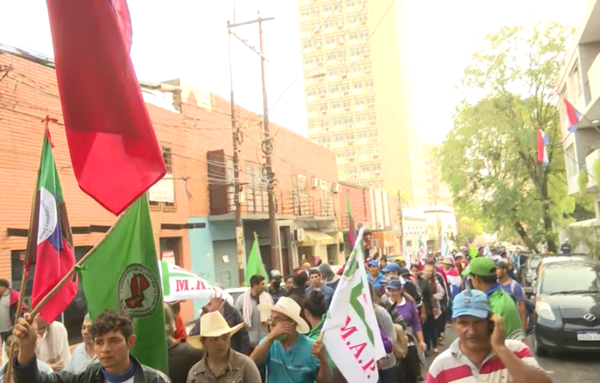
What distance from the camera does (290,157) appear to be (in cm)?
A: 3030

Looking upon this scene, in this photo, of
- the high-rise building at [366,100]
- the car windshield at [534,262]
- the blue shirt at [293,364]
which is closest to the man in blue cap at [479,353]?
the blue shirt at [293,364]

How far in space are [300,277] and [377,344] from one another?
3179 millimetres

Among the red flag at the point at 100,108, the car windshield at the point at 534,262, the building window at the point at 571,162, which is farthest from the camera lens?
the building window at the point at 571,162

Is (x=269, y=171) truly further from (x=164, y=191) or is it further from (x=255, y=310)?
(x=255, y=310)

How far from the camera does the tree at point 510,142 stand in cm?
3105

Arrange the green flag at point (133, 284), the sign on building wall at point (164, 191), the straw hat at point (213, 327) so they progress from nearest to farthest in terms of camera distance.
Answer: the green flag at point (133, 284) → the straw hat at point (213, 327) → the sign on building wall at point (164, 191)

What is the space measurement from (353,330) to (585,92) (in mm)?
22534

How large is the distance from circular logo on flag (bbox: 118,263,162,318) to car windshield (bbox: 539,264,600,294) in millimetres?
8296

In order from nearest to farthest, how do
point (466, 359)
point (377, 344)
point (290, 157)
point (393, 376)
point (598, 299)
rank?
point (466, 359) < point (377, 344) < point (393, 376) < point (598, 299) < point (290, 157)

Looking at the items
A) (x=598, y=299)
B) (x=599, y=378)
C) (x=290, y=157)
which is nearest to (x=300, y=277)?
(x=599, y=378)

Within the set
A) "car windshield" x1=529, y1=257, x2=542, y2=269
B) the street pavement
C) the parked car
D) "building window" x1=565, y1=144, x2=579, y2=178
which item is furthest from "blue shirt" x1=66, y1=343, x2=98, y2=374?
"building window" x1=565, y1=144, x2=579, y2=178

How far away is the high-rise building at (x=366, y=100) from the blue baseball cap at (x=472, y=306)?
287ft

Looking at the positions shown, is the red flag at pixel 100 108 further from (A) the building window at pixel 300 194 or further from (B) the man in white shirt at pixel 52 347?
(A) the building window at pixel 300 194

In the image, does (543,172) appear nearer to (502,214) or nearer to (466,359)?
(502,214)
